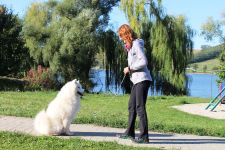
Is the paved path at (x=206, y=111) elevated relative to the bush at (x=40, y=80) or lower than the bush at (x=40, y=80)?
lower

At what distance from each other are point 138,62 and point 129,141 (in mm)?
1521

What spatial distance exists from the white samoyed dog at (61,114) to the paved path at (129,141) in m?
0.28

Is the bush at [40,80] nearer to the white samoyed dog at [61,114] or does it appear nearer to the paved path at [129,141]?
the paved path at [129,141]

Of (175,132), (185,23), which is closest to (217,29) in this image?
(185,23)

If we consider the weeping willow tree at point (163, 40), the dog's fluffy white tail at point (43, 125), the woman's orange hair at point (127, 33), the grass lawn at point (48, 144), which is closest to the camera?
the grass lawn at point (48, 144)

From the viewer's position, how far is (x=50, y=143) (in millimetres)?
8141

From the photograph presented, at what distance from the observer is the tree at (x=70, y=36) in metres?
34.1

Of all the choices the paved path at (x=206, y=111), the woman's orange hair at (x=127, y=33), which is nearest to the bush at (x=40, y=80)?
the paved path at (x=206, y=111)

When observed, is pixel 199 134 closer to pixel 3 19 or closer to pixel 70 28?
pixel 3 19

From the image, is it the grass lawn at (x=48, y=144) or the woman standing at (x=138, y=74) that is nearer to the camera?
the grass lawn at (x=48, y=144)

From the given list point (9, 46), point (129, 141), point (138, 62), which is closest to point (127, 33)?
point (138, 62)

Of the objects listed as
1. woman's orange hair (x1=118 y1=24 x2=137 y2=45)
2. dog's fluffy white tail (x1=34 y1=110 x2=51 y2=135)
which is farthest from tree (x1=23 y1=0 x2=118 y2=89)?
woman's orange hair (x1=118 y1=24 x2=137 y2=45)

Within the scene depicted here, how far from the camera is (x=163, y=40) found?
105 feet

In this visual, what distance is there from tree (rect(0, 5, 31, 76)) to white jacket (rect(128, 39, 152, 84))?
71.4 feet
